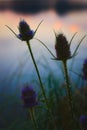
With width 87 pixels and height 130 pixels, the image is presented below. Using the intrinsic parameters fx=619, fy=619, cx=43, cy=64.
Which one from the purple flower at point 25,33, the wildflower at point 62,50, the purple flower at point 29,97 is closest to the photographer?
the wildflower at point 62,50

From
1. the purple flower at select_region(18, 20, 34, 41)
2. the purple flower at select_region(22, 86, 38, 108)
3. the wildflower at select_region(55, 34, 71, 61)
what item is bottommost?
the purple flower at select_region(22, 86, 38, 108)

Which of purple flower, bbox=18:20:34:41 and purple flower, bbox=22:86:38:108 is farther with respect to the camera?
purple flower, bbox=18:20:34:41

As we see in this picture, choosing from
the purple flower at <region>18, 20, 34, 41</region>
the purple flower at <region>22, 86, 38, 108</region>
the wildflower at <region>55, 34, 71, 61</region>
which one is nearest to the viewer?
the wildflower at <region>55, 34, 71, 61</region>

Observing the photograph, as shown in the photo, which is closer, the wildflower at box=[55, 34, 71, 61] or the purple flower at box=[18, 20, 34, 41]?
the wildflower at box=[55, 34, 71, 61]

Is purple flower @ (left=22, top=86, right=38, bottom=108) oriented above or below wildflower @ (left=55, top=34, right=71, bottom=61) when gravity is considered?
below

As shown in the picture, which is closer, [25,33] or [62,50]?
[62,50]

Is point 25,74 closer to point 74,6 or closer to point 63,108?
point 63,108

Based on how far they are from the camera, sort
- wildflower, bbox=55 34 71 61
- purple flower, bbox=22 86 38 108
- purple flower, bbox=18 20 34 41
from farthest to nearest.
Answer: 1. purple flower, bbox=18 20 34 41
2. purple flower, bbox=22 86 38 108
3. wildflower, bbox=55 34 71 61

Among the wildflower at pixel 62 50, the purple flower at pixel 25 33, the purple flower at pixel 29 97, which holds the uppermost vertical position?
the purple flower at pixel 25 33

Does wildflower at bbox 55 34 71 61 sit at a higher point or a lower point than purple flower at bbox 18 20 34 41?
lower
